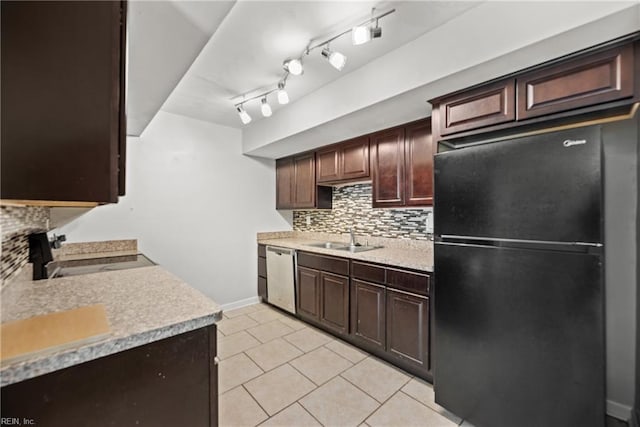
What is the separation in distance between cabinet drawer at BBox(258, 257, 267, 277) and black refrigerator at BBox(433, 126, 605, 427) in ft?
8.25

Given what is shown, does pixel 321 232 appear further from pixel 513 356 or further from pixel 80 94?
pixel 80 94

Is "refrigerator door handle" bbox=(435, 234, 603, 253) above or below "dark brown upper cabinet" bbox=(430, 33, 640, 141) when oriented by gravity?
below

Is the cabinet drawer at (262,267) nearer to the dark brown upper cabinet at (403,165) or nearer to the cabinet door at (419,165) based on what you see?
the dark brown upper cabinet at (403,165)

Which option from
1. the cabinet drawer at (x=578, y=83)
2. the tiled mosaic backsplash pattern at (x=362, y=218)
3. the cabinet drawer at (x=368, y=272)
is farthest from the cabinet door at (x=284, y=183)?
the cabinet drawer at (x=578, y=83)

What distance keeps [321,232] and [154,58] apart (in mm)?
2774

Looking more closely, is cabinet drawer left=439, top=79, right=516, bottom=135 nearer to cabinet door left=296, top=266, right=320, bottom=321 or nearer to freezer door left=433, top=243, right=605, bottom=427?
freezer door left=433, top=243, right=605, bottom=427

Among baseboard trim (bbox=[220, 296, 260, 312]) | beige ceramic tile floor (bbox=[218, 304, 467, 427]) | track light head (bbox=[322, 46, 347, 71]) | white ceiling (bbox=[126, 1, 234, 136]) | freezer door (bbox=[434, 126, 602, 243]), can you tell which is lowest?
beige ceramic tile floor (bbox=[218, 304, 467, 427])

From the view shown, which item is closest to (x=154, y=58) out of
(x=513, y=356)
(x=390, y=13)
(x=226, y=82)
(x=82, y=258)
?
(x=226, y=82)

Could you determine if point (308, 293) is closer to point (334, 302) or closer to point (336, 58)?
point (334, 302)

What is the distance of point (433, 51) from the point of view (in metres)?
1.62

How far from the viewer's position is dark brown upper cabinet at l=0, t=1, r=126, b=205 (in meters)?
0.68

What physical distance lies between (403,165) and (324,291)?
1.52 meters

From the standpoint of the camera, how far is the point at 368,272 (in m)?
2.38

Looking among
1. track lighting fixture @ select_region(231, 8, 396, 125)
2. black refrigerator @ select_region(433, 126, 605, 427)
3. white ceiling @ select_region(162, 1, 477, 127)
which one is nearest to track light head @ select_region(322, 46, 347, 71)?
track lighting fixture @ select_region(231, 8, 396, 125)
